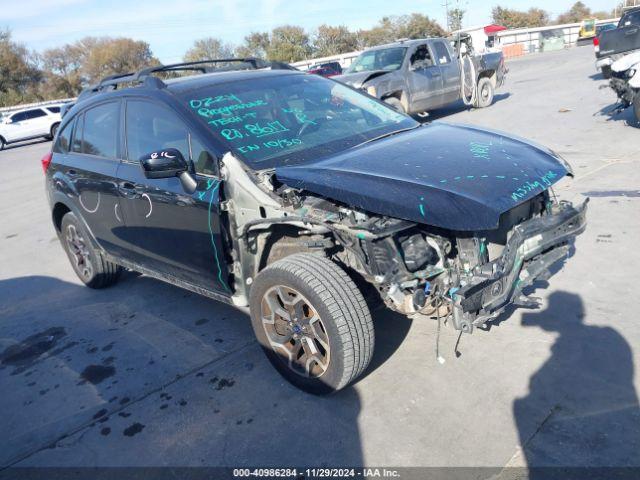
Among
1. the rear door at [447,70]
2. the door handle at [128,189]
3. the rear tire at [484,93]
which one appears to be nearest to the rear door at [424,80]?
the rear door at [447,70]

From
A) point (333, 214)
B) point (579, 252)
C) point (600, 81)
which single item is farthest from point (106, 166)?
point (600, 81)

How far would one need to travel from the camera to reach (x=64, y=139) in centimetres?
525

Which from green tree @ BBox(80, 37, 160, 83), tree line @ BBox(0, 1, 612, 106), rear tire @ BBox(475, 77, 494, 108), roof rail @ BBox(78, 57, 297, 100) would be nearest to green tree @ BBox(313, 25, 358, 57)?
tree line @ BBox(0, 1, 612, 106)

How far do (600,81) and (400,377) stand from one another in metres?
15.5

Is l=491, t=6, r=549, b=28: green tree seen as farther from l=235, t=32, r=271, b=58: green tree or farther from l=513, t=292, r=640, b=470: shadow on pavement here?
l=513, t=292, r=640, b=470: shadow on pavement

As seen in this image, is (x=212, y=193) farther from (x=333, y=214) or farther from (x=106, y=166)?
(x=106, y=166)

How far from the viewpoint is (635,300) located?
374 cm

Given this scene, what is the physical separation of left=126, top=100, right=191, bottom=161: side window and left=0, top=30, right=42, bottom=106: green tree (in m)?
51.4

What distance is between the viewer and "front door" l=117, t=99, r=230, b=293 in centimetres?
355

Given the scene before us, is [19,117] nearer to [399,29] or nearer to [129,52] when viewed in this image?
[129,52]

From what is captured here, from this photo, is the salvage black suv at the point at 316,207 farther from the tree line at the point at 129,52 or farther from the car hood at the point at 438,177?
the tree line at the point at 129,52

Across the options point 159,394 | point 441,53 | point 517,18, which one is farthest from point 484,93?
point 517,18

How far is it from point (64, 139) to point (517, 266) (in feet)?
14.2

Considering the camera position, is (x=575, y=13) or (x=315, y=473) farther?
(x=575, y=13)
